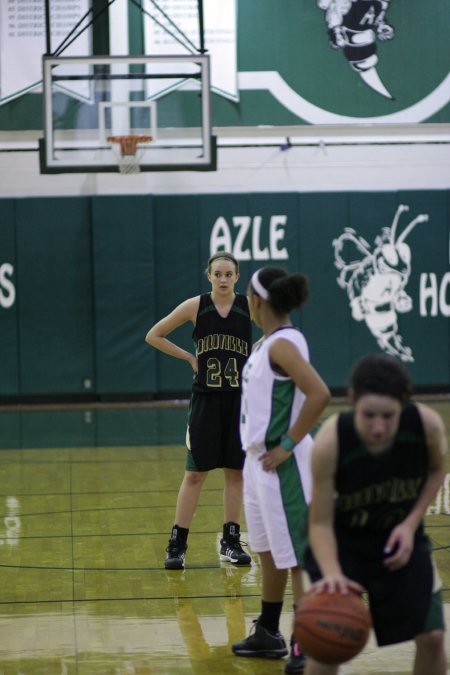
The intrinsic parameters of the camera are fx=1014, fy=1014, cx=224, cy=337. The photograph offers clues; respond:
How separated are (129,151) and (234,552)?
20.4ft

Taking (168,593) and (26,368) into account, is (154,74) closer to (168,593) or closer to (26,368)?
(26,368)

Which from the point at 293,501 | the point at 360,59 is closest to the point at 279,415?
the point at 293,501

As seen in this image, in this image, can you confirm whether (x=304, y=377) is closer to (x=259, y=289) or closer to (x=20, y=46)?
(x=259, y=289)

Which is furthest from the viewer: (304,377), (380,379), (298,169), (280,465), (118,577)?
(298,169)

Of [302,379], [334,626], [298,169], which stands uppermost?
[298,169]

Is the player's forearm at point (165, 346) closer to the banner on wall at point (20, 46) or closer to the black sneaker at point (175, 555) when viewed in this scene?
the black sneaker at point (175, 555)

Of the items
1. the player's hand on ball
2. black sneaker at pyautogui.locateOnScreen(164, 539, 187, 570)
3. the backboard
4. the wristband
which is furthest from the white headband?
the backboard

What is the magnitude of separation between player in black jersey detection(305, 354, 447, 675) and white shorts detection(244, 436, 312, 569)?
82 centimetres

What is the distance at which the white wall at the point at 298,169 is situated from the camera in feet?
43.4

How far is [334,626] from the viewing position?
9.80 feet

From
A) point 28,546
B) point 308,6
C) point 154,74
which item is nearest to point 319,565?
point 28,546

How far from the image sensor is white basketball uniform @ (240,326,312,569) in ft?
13.3

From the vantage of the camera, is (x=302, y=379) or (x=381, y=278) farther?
(x=381, y=278)

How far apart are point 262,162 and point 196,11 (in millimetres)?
2074
